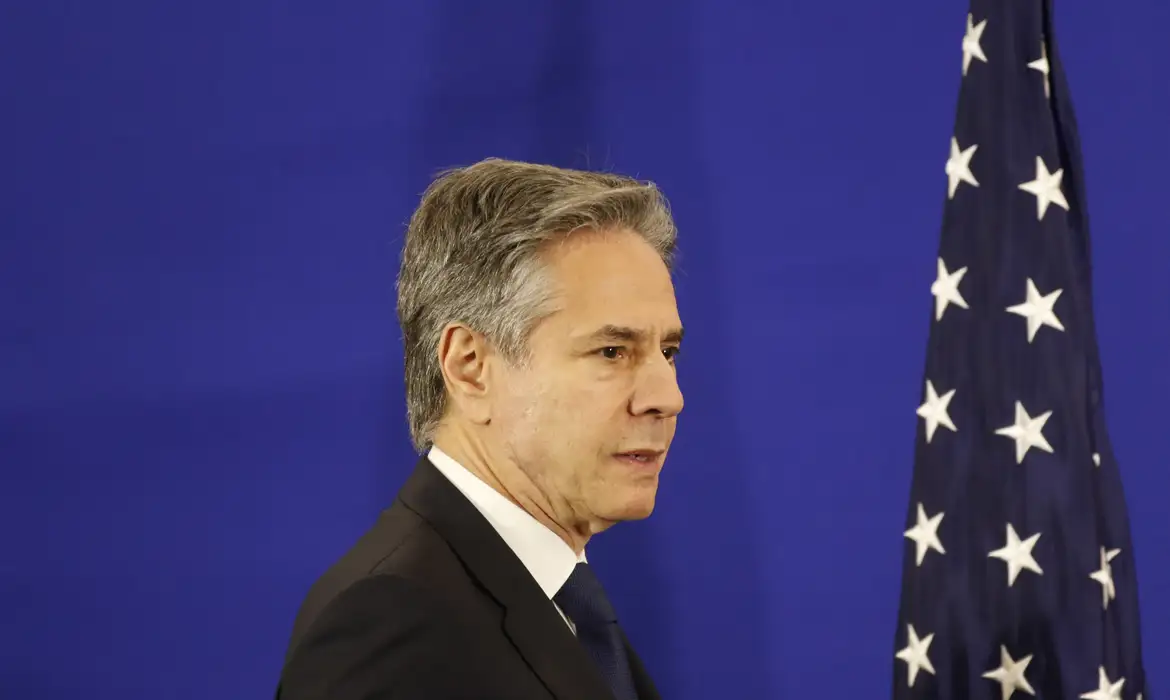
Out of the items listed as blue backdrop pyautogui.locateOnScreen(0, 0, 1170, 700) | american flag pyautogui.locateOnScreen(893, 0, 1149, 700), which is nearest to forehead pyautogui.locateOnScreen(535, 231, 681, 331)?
american flag pyautogui.locateOnScreen(893, 0, 1149, 700)

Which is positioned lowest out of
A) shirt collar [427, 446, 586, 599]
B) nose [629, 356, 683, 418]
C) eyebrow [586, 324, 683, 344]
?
shirt collar [427, 446, 586, 599]

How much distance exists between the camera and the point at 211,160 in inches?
110

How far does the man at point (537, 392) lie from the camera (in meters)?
1.52

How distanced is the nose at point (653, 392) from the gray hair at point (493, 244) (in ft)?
0.45

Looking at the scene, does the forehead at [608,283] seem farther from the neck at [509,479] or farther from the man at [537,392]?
the neck at [509,479]

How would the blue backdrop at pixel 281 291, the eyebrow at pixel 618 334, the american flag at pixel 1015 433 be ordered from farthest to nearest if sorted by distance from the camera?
the blue backdrop at pixel 281 291, the american flag at pixel 1015 433, the eyebrow at pixel 618 334

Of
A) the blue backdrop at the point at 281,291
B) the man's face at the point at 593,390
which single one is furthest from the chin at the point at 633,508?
the blue backdrop at the point at 281,291

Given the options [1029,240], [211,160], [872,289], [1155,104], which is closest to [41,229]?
[211,160]

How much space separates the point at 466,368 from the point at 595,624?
34 centimetres

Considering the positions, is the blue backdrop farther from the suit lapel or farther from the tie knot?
the suit lapel

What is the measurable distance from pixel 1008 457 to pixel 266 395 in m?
1.48

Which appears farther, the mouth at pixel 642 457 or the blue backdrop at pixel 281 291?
the blue backdrop at pixel 281 291

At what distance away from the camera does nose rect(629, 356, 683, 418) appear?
5.21ft

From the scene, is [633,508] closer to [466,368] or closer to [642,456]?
[642,456]
